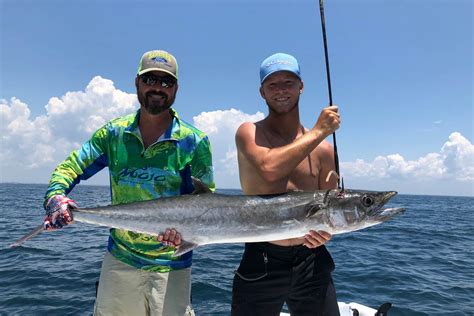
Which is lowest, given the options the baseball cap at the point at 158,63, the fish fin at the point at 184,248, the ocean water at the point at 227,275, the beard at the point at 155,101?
the ocean water at the point at 227,275

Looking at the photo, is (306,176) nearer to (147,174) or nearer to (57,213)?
(147,174)

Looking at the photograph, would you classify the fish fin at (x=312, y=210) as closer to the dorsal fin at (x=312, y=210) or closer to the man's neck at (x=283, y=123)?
the dorsal fin at (x=312, y=210)

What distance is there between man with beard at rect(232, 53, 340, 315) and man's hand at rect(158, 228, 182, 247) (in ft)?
2.73

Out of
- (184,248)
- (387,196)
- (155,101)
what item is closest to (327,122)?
(387,196)

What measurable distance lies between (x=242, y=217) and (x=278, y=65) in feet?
5.60

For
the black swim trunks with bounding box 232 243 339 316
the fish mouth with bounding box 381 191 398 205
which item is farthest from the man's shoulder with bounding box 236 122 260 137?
the fish mouth with bounding box 381 191 398 205

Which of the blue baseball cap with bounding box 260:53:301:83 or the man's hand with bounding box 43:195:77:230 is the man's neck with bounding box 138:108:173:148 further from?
the blue baseball cap with bounding box 260:53:301:83

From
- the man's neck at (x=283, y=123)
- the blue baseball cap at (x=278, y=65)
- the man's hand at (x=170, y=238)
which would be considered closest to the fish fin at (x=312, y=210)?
the man's neck at (x=283, y=123)

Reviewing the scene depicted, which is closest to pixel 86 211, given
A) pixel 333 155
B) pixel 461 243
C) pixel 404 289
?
pixel 333 155

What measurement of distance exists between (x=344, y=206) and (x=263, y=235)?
2.94 feet

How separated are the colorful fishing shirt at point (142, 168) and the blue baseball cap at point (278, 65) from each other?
41.1 inches

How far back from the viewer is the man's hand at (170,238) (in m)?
3.55

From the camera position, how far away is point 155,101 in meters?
3.76

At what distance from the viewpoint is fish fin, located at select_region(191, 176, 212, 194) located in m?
3.68
